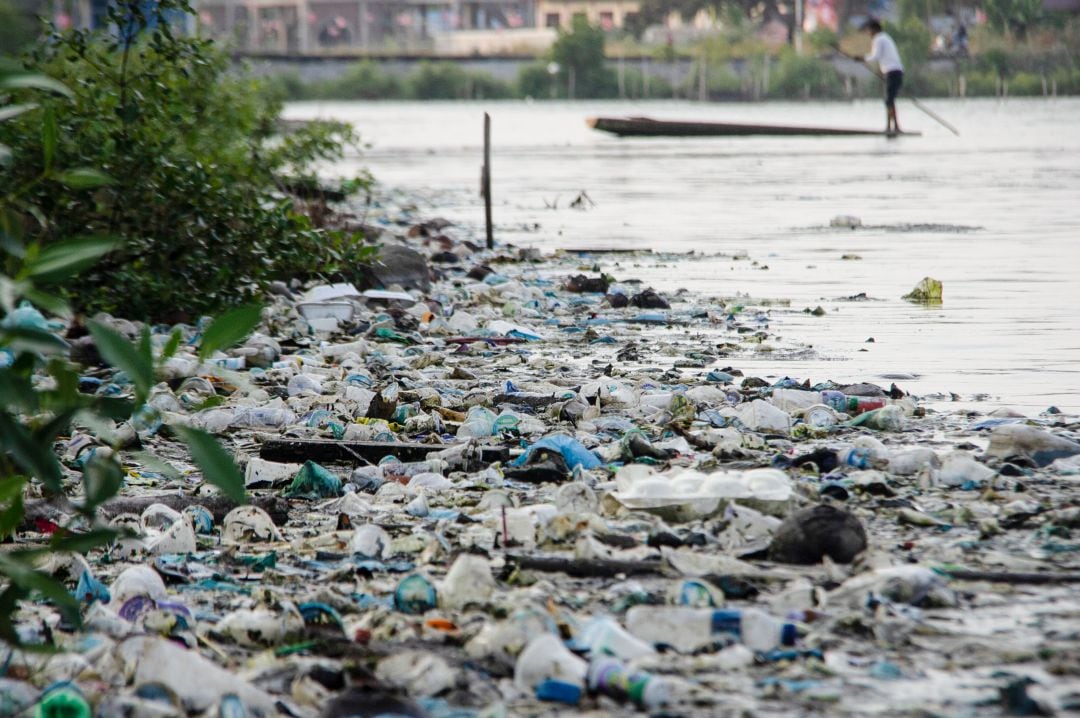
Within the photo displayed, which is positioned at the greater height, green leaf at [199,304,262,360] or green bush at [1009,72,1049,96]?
green bush at [1009,72,1049,96]

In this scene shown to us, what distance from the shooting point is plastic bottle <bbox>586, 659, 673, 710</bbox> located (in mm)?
2232

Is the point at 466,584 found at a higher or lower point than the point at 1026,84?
lower

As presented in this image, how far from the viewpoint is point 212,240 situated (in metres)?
6.52

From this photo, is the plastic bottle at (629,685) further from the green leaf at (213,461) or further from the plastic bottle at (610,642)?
the green leaf at (213,461)

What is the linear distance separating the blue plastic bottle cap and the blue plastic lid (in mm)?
412

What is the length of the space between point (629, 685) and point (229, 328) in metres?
0.85

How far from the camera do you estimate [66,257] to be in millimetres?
1938

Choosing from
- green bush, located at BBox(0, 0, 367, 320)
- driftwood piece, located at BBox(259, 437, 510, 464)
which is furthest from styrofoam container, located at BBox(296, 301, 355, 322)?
driftwood piece, located at BBox(259, 437, 510, 464)

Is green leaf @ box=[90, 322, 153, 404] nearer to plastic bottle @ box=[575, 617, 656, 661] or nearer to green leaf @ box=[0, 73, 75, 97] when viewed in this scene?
green leaf @ box=[0, 73, 75, 97]

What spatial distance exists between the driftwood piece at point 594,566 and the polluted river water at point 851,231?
83.6 inches

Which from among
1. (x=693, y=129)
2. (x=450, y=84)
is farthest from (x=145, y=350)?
(x=450, y=84)

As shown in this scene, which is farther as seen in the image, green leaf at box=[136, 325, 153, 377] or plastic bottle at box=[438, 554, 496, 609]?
plastic bottle at box=[438, 554, 496, 609]

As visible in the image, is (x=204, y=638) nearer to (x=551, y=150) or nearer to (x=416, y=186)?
(x=416, y=186)

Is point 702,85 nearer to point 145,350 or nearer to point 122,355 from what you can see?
point 145,350
